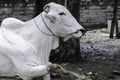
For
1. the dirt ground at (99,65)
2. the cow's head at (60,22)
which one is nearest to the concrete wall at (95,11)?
the dirt ground at (99,65)

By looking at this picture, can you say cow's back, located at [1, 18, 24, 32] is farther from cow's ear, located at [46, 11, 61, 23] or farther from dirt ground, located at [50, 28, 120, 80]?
dirt ground, located at [50, 28, 120, 80]

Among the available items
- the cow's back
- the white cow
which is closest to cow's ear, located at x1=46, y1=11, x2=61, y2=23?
the white cow

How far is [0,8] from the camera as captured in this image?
1803 centimetres

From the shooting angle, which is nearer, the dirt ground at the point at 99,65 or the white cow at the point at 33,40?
the white cow at the point at 33,40

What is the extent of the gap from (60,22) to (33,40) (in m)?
0.25

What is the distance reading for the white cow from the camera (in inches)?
118

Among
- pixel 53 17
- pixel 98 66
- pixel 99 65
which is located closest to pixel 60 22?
pixel 53 17

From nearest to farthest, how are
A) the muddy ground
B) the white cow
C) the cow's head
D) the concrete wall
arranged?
1. the white cow
2. the cow's head
3. the muddy ground
4. the concrete wall

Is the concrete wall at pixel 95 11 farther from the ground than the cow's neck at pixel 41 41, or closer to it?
closer to it

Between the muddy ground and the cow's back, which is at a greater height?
the cow's back

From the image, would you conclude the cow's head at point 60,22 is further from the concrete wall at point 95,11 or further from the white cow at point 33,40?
the concrete wall at point 95,11

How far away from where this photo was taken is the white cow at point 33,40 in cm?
300

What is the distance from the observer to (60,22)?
3.14m

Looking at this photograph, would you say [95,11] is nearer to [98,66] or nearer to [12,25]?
[98,66]
